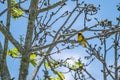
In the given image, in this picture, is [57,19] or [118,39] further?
[118,39]

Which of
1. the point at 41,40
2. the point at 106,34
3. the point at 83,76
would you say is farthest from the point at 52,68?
the point at 106,34

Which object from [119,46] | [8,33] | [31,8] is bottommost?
[119,46]

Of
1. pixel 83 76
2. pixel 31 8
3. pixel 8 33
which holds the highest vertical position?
pixel 31 8

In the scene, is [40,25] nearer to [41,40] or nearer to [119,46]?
[41,40]

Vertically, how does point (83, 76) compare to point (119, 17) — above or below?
below

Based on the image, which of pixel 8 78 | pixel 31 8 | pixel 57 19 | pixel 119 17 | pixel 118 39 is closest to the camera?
pixel 8 78

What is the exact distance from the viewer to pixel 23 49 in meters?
5.46

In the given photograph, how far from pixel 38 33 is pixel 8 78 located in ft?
5.56

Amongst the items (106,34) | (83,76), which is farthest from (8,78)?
(83,76)

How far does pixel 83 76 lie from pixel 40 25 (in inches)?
71.0

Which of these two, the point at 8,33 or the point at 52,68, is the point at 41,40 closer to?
the point at 52,68

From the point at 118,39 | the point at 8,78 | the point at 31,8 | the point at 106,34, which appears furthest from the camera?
the point at 118,39

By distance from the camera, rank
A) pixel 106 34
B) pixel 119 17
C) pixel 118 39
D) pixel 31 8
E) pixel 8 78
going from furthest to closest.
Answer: pixel 118 39 < pixel 119 17 < pixel 31 8 < pixel 8 78 < pixel 106 34

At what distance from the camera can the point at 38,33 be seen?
22.3 ft
